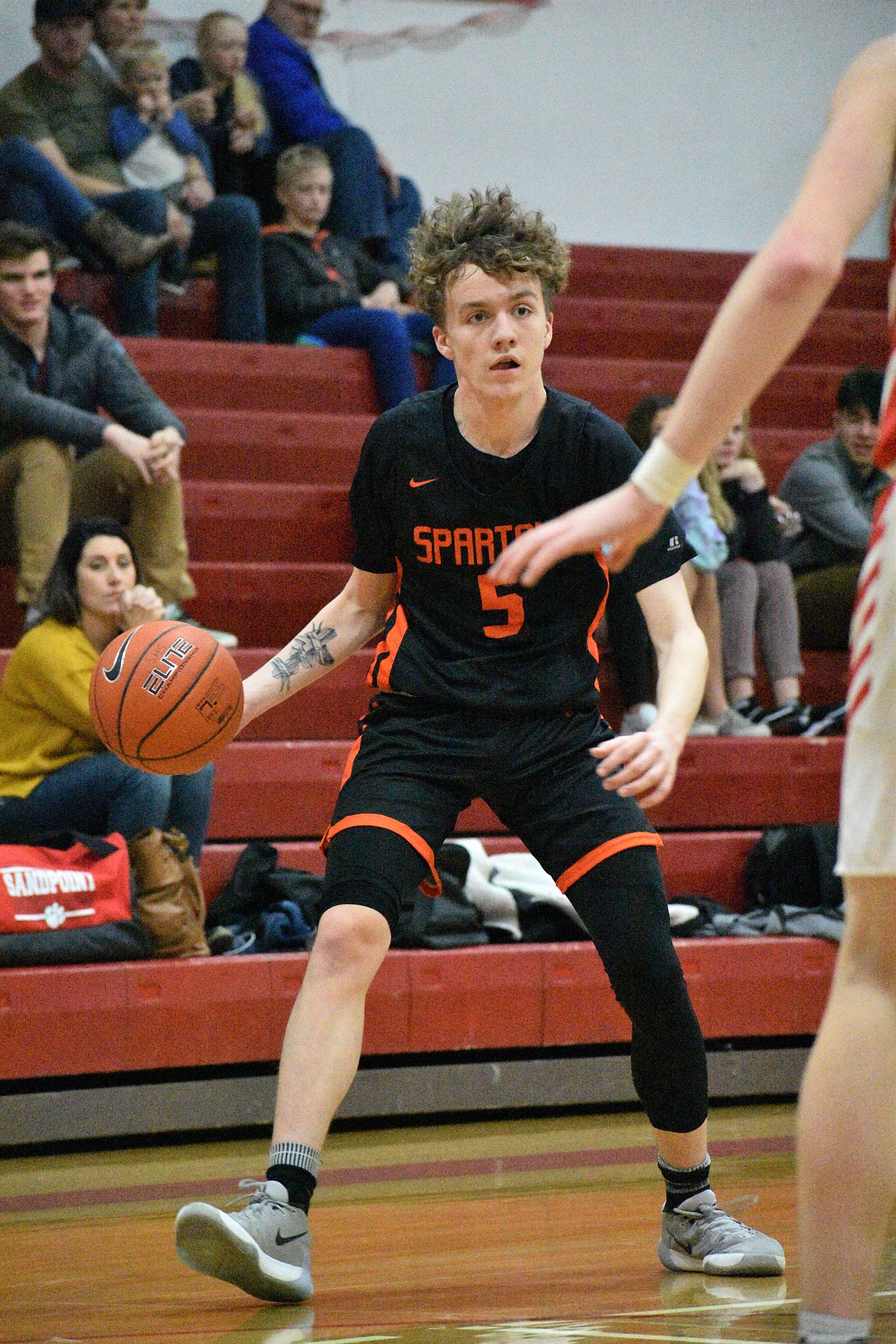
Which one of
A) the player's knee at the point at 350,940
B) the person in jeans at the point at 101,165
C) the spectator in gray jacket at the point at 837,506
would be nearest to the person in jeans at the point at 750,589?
the spectator in gray jacket at the point at 837,506

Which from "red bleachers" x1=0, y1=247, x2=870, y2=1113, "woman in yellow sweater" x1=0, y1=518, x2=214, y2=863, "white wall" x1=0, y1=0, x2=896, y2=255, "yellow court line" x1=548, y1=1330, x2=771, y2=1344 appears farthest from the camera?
"white wall" x1=0, y1=0, x2=896, y2=255

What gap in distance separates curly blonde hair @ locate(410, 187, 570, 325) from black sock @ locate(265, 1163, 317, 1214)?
133cm

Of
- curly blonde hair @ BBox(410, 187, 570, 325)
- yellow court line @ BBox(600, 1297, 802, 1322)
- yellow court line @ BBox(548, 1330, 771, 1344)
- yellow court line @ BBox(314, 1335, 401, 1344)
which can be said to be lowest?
yellow court line @ BBox(600, 1297, 802, 1322)

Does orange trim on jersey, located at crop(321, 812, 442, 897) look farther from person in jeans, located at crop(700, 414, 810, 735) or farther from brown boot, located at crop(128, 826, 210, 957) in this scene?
person in jeans, located at crop(700, 414, 810, 735)

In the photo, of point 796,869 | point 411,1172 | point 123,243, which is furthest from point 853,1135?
point 123,243

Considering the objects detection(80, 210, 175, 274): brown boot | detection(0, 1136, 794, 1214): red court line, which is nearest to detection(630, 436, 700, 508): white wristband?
detection(0, 1136, 794, 1214): red court line

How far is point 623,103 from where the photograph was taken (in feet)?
30.3

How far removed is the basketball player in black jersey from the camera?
8.05 feet

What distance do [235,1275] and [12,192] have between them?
504cm

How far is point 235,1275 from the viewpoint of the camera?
229 cm

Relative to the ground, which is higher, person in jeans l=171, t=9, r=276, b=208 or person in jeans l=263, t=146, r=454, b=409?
person in jeans l=171, t=9, r=276, b=208

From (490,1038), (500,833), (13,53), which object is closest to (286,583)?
(500,833)

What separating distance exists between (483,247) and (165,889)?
6.76ft

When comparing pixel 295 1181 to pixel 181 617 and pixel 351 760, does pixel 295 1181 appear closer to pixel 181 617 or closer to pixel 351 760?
pixel 351 760
